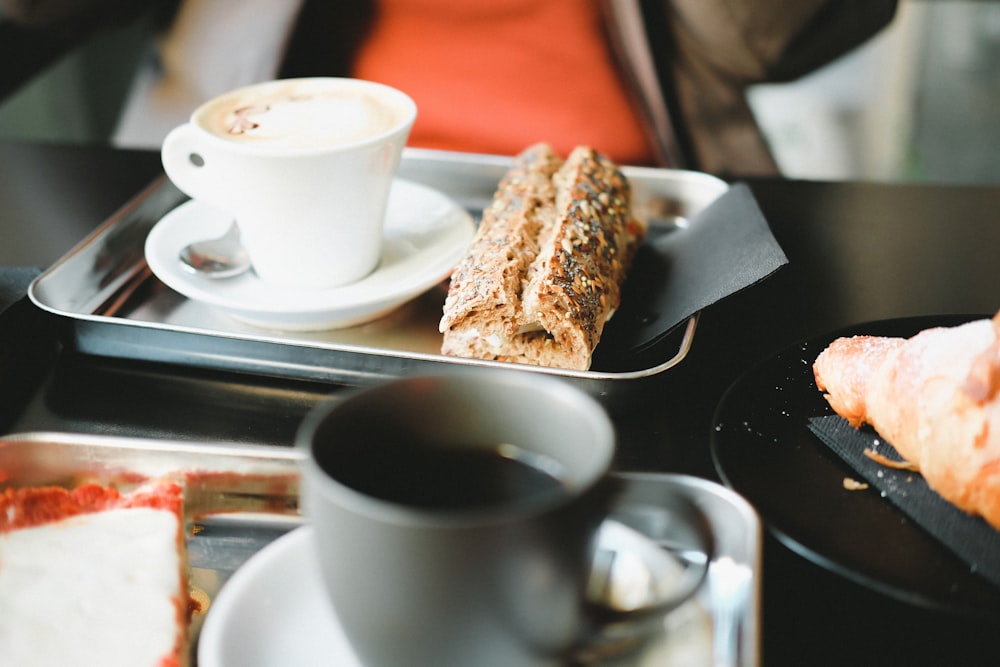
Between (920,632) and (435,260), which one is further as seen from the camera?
(435,260)

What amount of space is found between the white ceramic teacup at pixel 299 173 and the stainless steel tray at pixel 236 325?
59 mm

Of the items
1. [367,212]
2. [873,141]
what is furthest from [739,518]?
[873,141]

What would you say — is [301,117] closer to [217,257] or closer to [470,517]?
[217,257]

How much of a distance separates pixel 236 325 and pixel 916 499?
47 cm

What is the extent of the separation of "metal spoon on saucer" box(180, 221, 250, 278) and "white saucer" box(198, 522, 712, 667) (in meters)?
0.37

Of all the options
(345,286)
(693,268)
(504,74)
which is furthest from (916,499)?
(504,74)

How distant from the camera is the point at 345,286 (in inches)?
28.2

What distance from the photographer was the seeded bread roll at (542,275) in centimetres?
60

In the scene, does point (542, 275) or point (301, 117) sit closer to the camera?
point (542, 275)

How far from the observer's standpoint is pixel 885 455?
51 cm

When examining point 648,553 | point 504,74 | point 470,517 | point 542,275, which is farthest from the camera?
point 504,74

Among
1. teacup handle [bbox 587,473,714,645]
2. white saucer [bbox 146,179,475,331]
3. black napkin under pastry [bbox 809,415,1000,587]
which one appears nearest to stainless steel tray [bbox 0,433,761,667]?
teacup handle [bbox 587,473,714,645]

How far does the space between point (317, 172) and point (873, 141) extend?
2000mm

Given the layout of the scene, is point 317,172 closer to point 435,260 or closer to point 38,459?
A: point 435,260
